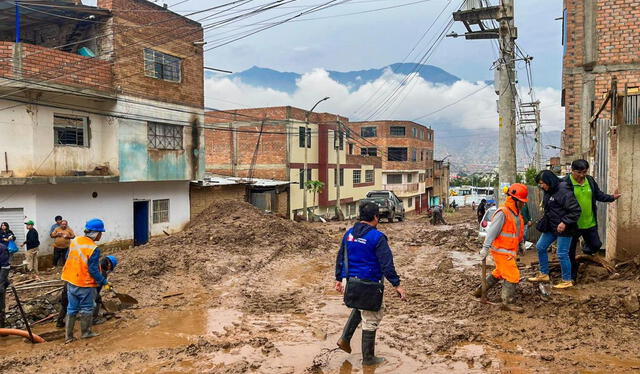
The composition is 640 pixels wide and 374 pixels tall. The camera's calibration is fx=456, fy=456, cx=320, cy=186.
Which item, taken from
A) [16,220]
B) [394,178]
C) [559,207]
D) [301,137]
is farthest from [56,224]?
[394,178]

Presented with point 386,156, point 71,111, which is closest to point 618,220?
point 71,111

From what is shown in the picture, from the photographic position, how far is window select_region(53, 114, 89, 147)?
47.6ft

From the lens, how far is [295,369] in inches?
203

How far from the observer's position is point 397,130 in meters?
57.4

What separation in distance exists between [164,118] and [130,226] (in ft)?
14.3

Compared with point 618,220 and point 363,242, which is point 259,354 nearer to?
point 363,242

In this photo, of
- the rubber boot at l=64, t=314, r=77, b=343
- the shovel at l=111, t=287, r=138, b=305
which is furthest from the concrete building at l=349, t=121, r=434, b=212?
the rubber boot at l=64, t=314, r=77, b=343

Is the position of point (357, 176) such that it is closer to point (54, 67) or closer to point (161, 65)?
point (161, 65)

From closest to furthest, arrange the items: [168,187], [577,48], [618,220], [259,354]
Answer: [259,354] → [618,220] → [577,48] → [168,187]

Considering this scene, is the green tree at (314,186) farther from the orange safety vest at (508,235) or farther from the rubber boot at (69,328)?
the orange safety vest at (508,235)

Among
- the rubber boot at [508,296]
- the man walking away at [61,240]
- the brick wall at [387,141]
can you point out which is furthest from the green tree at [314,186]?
the rubber boot at [508,296]

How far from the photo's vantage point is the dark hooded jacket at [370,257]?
4816 mm

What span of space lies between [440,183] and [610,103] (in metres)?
67.5

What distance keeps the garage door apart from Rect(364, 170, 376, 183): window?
34.1 metres
